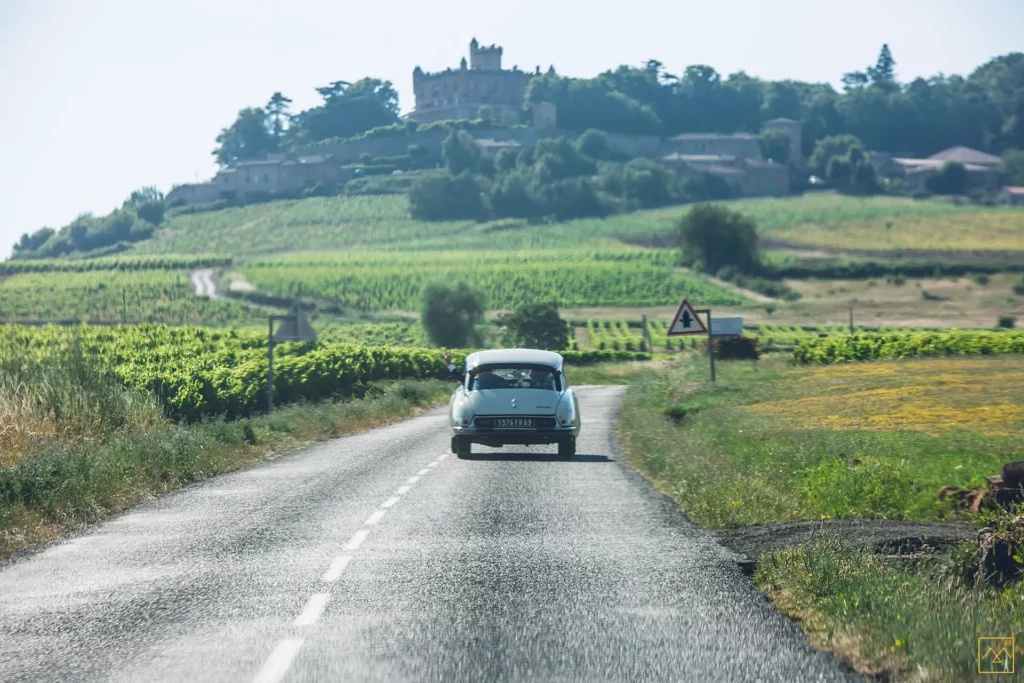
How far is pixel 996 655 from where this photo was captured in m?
8.22

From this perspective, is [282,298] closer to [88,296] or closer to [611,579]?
[88,296]

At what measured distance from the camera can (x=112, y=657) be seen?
29.5 feet

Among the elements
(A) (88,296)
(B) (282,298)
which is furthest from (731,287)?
(A) (88,296)

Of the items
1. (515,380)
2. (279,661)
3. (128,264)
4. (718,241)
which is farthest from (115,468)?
(128,264)

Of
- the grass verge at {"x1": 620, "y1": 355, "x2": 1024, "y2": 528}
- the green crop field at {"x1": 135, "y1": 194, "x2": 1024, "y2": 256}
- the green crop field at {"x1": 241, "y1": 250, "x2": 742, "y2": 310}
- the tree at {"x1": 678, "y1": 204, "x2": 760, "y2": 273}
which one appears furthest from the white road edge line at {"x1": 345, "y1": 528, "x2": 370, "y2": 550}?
the green crop field at {"x1": 135, "y1": 194, "x2": 1024, "y2": 256}

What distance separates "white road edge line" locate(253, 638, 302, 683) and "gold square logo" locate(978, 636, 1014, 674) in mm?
4065

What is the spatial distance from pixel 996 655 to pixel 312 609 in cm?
481

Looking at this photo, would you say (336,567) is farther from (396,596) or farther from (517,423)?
(517,423)

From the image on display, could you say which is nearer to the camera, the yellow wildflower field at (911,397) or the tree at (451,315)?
the yellow wildflower field at (911,397)

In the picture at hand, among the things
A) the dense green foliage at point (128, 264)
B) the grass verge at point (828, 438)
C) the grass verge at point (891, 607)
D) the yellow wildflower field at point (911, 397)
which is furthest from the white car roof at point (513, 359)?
the dense green foliage at point (128, 264)

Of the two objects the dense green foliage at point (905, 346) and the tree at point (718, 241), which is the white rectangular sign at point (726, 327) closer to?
the dense green foliage at point (905, 346)

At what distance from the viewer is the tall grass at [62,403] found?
23.9m

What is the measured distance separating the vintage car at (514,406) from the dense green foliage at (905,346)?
126 ft

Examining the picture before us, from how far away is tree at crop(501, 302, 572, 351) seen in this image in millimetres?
103850
